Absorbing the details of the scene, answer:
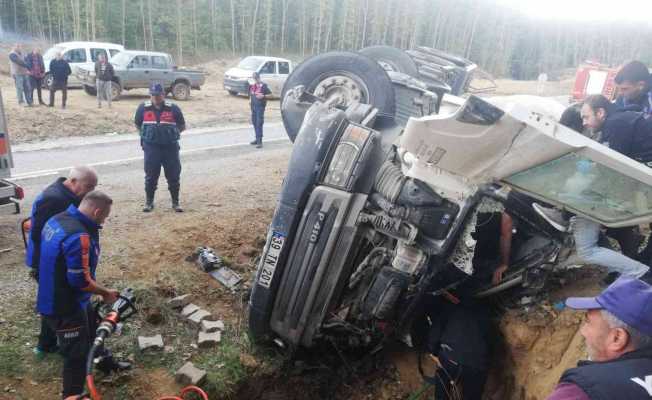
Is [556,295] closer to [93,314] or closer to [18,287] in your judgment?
[93,314]

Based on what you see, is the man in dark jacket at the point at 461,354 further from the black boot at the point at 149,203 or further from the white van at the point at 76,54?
the white van at the point at 76,54

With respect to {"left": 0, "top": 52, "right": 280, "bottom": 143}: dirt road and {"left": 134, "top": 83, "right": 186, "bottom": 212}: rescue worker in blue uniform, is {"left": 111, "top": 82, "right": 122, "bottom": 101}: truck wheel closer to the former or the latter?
{"left": 0, "top": 52, "right": 280, "bottom": 143}: dirt road

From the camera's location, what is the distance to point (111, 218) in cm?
586

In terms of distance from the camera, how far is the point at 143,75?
1639cm

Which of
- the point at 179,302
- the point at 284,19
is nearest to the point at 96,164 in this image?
the point at 179,302

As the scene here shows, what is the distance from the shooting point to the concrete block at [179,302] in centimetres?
414

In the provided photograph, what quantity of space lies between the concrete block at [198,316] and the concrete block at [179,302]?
17 cm

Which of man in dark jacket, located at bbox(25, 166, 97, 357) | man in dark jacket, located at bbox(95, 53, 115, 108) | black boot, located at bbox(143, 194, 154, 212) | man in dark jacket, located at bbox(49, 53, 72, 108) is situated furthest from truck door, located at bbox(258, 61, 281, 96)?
man in dark jacket, located at bbox(25, 166, 97, 357)

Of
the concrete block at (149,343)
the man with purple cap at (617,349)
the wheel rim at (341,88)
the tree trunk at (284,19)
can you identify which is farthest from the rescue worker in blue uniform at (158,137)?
the tree trunk at (284,19)

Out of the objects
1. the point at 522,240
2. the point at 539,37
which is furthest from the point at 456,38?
the point at 522,240

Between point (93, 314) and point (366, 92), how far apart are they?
3.01 meters

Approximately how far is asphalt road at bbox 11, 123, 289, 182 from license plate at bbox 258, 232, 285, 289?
5.79 metres

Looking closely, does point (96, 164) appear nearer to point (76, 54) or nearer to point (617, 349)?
point (617, 349)

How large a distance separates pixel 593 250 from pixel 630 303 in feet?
5.11
